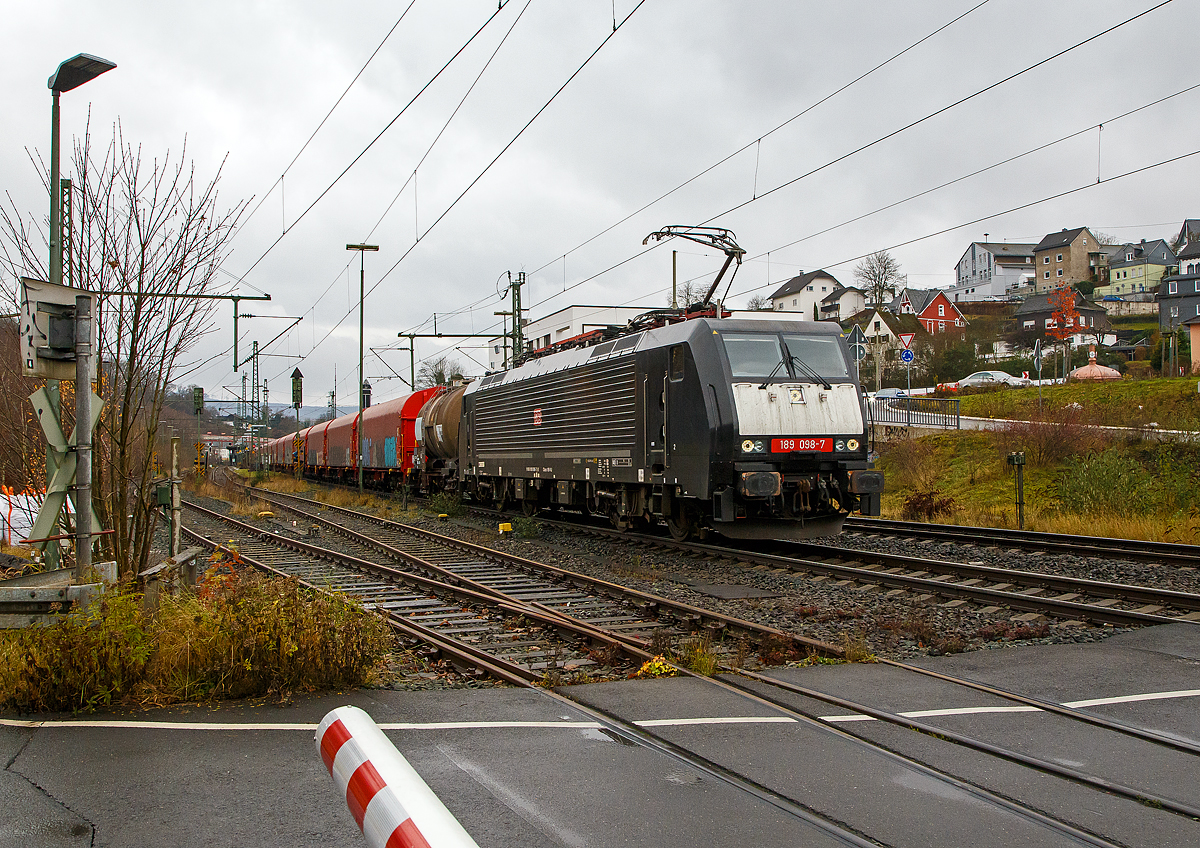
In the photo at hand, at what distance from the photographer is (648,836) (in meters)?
3.70

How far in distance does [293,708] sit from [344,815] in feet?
6.04

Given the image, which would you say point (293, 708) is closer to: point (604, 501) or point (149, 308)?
point (149, 308)

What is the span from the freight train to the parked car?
27642mm

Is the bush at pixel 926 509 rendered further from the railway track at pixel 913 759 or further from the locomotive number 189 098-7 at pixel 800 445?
the railway track at pixel 913 759

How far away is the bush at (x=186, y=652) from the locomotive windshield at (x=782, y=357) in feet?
23.4

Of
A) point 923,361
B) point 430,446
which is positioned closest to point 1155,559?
point 430,446

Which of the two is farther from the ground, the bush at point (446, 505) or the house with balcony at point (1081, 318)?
the house with balcony at point (1081, 318)

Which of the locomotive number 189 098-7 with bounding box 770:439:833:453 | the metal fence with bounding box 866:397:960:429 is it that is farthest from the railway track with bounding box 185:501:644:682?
the metal fence with bounding box 866:397:960:429

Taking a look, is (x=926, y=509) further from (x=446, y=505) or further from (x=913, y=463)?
(x=446, y=505)

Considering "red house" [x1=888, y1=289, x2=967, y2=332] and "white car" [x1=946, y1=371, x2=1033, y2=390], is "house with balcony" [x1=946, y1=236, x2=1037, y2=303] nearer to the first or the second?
"red house" [x1=888, y1=289, x2=967, y2=332]

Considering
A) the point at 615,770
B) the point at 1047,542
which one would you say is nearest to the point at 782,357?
the point at 1047,542

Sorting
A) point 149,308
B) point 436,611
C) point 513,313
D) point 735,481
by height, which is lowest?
point 436,611

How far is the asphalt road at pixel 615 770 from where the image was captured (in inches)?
148

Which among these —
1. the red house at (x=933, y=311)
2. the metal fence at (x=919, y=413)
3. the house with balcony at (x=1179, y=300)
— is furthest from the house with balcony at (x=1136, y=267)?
the metal fence at (x=919, y=413)
